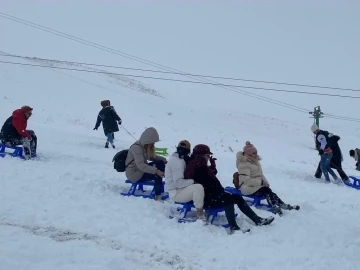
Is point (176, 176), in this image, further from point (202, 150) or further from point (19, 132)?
point (19, 132)

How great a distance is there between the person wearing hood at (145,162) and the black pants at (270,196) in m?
2.09

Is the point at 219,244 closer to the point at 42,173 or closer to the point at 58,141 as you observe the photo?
the point at 42,173

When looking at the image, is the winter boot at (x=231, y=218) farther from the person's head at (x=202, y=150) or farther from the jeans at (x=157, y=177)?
the jeans at (x=157, y=177)

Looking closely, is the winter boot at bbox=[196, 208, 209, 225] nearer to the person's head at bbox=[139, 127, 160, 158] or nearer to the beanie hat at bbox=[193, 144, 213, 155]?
the beanie hat at bbox=[193, 144, 213, 155]

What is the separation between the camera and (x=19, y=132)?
517 inches

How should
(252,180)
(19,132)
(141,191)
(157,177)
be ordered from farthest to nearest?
(19,132), (141,191), (157,177), (252,180)

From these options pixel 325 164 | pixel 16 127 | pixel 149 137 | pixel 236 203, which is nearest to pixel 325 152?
pixel 325 164

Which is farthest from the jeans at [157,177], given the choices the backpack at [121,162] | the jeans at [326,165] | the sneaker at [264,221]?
the jeans at [326,165]

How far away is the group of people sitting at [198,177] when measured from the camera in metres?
8.12

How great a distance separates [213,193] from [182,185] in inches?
24.4

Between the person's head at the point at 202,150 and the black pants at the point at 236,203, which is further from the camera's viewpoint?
the person's head at the point at 202,150

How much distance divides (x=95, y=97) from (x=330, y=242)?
34.1m

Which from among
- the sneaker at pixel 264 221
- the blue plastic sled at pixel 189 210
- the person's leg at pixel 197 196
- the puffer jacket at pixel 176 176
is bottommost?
the blue plastic sled at pixel 189 210

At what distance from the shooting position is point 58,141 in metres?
18.4
